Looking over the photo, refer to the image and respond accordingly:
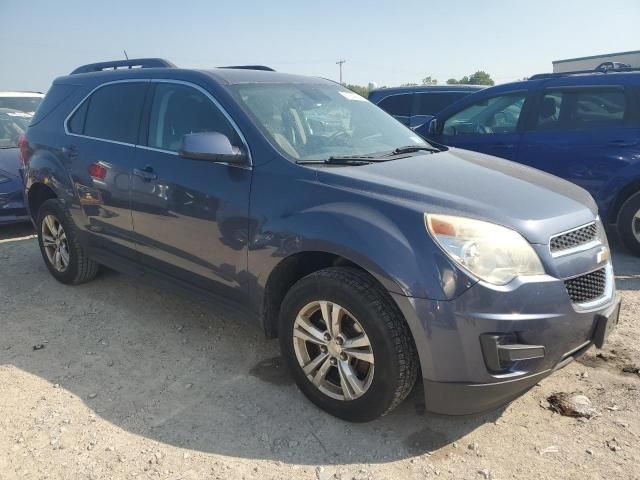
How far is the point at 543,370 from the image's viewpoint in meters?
2.46

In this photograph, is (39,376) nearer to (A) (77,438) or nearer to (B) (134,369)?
(B) (134,369)

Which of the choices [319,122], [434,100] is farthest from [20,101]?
[319,122]

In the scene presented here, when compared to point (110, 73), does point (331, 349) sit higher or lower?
lower

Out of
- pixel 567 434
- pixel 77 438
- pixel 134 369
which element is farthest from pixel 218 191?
pixel 567 434

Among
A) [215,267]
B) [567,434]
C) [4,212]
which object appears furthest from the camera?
[4,212]

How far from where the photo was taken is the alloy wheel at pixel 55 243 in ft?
15.5

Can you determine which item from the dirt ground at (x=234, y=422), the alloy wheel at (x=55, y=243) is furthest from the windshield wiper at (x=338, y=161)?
the alloy wheel at (x=55, y=243)

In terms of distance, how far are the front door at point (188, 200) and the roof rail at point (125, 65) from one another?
47 centimetres

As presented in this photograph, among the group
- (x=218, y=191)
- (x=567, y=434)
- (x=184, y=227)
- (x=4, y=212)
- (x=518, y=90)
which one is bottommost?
(x=567, y=434)

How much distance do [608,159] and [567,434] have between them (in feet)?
11.5

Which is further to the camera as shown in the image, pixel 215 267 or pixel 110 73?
pixel 110 73

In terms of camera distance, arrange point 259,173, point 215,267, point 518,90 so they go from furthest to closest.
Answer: point 518,90
point 215,267
point 259,173

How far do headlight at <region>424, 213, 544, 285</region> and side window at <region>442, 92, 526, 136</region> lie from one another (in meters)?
3.92

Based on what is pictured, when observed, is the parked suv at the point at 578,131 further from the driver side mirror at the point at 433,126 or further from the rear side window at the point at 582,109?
the driver side mirror at the point at 433,126
